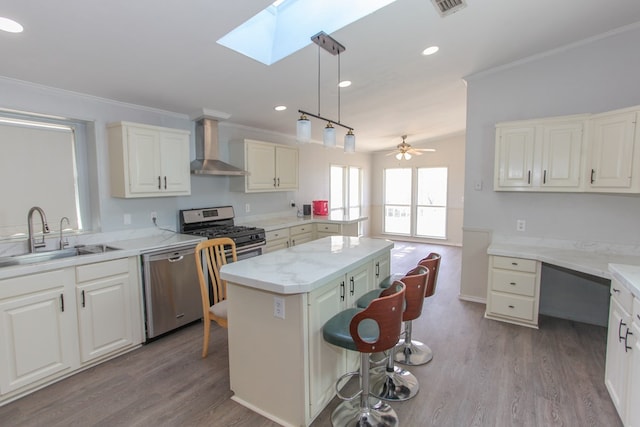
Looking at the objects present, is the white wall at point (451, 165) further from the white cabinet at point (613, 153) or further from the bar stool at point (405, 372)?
the bar stool at point (405, 372)

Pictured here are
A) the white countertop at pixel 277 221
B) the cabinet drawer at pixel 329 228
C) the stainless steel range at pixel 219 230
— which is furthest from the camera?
the cabinet drawer at pixel 329 228

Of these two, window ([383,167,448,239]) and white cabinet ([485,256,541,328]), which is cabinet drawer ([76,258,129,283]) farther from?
window ([383,167,448,239])

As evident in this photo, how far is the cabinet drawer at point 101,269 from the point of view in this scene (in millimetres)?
2455

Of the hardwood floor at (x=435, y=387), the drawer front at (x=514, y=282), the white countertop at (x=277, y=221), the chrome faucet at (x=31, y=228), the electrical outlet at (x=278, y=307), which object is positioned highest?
the chrome faucet at (x=31, y=228)

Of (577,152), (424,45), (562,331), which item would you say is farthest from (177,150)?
(562,331)

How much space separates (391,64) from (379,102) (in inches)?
45.7

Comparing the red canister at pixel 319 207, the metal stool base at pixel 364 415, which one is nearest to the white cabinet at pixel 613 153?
the metal stool base at pixel 364 415

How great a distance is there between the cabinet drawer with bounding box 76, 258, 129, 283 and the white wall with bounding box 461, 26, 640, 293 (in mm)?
3807

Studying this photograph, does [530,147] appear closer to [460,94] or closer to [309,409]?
[460,94]

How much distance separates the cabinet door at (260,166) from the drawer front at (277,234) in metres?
0.67

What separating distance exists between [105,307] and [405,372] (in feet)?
8.27

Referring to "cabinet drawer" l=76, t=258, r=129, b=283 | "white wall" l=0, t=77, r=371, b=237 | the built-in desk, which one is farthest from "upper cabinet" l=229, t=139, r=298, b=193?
the built-in desk

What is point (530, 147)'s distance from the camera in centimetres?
323

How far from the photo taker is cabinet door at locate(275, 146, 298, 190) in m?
4.88
